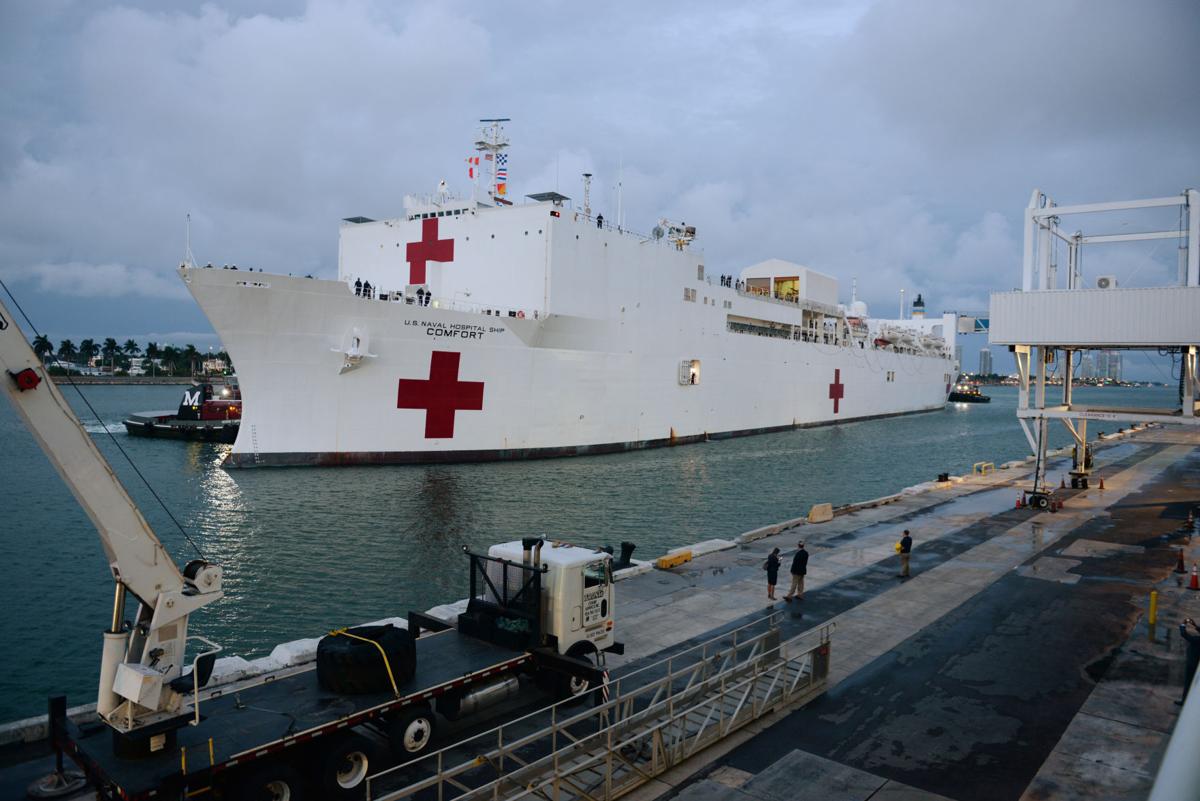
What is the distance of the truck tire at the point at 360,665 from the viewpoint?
558cm

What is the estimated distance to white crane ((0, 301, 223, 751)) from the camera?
4.65 metres

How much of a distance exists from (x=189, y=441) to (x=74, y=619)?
76.5 ft

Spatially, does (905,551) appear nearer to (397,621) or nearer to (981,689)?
(981,689)

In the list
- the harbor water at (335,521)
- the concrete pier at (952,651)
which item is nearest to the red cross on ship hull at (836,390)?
the harbor water at (335,521)

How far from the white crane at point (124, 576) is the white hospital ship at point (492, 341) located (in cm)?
1539

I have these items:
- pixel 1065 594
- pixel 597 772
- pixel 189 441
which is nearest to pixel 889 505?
pixel 1065 594

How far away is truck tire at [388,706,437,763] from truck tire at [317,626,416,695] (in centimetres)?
24

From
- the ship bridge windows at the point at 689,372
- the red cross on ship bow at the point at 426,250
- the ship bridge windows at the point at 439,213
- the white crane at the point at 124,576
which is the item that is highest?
the ship bridge windows at the point at 439,213

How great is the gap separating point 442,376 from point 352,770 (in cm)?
1731

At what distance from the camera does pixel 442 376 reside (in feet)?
72.4

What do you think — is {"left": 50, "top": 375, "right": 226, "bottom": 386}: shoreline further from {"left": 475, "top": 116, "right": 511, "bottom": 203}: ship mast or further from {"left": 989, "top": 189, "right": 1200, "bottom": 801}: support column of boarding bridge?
{"left": 989, "top": 189, "right": 1200, "bottom": 801}: support column of boarding bridge

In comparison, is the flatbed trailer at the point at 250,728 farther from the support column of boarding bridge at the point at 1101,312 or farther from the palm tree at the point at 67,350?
the palm tree at the point at 67,350

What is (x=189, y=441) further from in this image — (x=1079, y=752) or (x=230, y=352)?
(x=1079, y=752)

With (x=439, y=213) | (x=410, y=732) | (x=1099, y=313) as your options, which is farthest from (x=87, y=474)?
(x=439, y=213)
